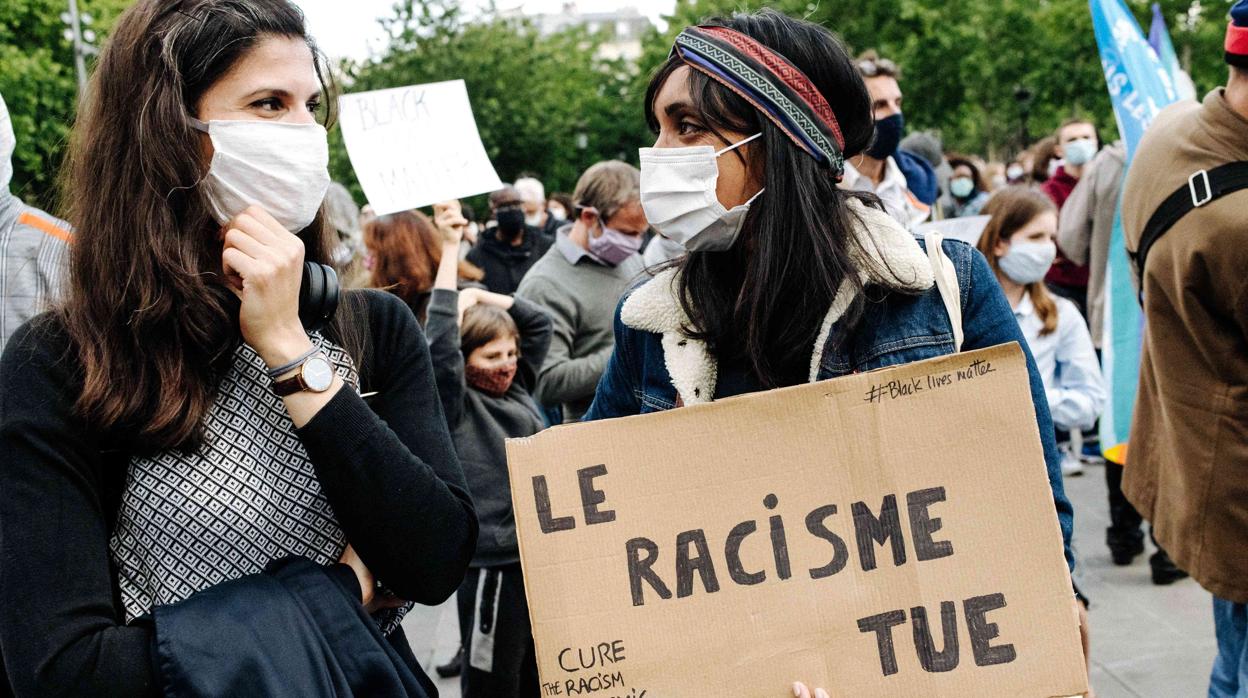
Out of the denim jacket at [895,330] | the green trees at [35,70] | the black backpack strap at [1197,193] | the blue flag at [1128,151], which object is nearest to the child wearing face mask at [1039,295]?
the blue flag at [1128,151]

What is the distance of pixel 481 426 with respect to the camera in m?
4.62

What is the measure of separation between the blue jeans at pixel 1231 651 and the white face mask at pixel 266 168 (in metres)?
2.71

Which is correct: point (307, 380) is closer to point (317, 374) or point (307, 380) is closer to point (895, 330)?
point (317, 374)

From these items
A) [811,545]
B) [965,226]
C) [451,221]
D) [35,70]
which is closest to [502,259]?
[451,221]

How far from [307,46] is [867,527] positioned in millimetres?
1207

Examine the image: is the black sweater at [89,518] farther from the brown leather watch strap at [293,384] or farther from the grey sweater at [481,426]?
the grey sweater at [481,426]

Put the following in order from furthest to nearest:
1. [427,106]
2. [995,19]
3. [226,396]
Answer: [995,19], [427,106], [226,396]

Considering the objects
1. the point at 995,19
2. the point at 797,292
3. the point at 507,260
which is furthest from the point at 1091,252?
the point at 995,19

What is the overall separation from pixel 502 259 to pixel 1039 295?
5.03 m

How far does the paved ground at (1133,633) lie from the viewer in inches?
199

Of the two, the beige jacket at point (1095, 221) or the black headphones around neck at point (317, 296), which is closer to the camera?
the black headphones around neck at point (317, 296)

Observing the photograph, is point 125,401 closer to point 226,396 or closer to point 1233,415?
point 226,396

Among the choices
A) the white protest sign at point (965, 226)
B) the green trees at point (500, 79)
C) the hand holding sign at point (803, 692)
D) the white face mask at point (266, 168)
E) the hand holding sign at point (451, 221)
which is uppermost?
the white face mask at point (266, 168)

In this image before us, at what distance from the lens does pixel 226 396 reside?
1918 mm
